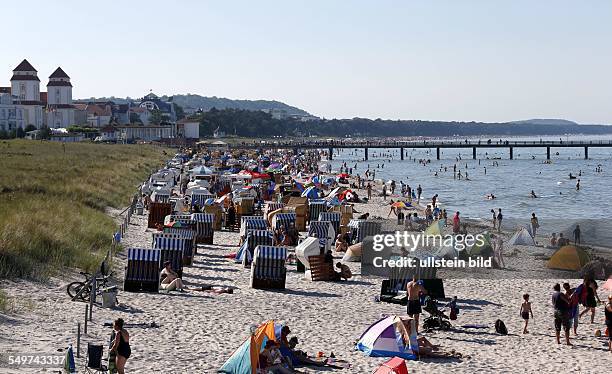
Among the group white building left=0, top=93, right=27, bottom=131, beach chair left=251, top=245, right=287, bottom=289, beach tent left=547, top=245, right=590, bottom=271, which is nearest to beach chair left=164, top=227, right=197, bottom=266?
beach chair left=251, top=245, right=287, bottom=289

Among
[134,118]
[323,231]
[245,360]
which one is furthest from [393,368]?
[134,118]

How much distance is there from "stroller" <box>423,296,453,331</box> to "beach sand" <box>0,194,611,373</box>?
153mm

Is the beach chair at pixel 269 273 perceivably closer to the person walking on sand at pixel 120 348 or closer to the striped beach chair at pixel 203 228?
the person walking on sand at pixel 120 348

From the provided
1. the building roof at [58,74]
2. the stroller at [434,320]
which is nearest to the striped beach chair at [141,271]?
the stroller at [434,320]

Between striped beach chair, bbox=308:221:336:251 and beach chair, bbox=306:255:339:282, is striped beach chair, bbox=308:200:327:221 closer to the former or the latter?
striped beach chair, bbox=308:221:336:251

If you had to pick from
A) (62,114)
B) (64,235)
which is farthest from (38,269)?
(62,114)

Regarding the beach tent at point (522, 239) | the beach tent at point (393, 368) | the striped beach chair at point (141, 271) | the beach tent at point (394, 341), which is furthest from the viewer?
the beach tent at point (522, 239)

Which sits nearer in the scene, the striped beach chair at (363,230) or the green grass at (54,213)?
the green grass at (54,213)

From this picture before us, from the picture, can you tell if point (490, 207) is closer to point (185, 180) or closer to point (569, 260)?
point (185, 180)

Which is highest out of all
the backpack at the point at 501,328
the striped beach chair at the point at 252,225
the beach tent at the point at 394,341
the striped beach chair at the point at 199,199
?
the striped beach chair at the point at 252,225

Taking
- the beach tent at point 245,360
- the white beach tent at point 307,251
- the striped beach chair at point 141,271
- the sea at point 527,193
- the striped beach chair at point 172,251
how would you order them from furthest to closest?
the sea at point 527,193 < the white beach tent at point 307,251 < the striped beach chair at point 172,251 < the striped beach chair at point 141,271 < the beach tent at point 245,360

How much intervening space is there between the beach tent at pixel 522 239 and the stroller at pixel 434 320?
388 inches

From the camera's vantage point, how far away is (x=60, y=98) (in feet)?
373

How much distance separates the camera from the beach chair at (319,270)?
1734 centimetres
